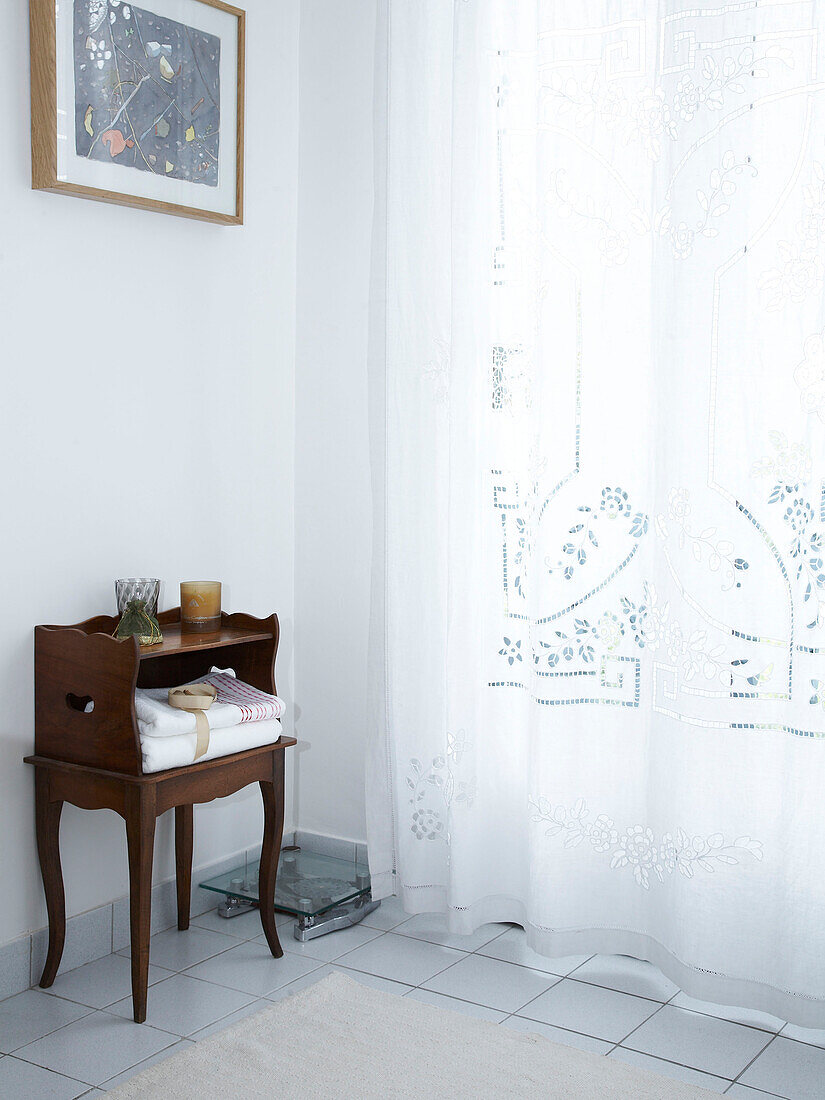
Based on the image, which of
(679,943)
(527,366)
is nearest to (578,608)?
(527,366)

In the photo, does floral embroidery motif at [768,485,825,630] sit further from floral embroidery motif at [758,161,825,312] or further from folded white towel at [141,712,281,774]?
folded white towel at [141,712,281,774]

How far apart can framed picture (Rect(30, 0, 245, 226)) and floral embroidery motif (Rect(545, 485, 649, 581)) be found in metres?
1.08

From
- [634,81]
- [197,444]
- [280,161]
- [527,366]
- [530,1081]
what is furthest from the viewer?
[280,161]

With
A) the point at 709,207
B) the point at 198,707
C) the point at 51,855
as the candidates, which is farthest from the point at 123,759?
the point at 709,207

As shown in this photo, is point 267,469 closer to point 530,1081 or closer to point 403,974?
point 403,974

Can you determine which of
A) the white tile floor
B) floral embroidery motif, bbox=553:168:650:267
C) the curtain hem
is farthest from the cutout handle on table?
floral embroidery motif, bbox=553:168:650:267

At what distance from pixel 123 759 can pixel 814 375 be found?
1480mm

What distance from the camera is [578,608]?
235 centimetres

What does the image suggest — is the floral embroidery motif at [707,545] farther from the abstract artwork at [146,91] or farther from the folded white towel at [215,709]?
the abstract artwork at [146,91]

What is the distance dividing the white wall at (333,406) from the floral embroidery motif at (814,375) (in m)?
1.12

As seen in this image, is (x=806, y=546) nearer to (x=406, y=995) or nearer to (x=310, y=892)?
(x=406, y=995)

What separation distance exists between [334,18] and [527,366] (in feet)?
3.57

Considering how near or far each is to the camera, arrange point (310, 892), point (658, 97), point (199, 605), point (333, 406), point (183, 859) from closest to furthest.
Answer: point (658, 97), point (199, 605), point (183, 859), point (310, 892), point (333, 406)

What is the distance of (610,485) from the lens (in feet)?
7.59
